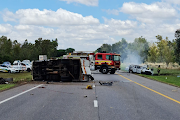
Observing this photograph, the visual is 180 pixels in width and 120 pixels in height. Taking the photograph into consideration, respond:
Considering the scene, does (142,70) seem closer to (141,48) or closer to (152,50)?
(152,50)

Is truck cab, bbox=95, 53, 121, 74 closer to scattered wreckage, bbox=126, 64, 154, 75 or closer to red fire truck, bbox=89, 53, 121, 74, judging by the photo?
red fire truck, bbox=89, 53, 121, 74

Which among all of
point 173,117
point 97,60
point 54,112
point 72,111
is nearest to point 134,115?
point 173,117

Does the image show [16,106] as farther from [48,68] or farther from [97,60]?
[97,60]

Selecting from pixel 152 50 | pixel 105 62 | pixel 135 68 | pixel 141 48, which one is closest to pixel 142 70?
pixel 135 68

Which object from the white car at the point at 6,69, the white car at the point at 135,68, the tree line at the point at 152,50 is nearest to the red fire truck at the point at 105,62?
the white car at the point at 135,68

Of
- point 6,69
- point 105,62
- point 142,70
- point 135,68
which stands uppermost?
point 105,62

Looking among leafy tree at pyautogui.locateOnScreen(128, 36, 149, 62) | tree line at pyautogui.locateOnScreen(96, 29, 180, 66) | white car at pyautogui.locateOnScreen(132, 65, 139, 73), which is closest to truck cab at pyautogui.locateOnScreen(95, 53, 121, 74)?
white car at pyautogui.locateOnScreen(132, 65, 139, 73)

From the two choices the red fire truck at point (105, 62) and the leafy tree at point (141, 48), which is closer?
the red fire truck at point (105, 62)

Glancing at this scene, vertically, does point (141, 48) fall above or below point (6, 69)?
above

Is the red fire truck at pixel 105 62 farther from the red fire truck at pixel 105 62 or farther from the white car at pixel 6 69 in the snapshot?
the white car at pixel 6 69

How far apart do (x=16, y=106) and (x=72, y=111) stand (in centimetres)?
221

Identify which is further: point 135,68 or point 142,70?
point 135,68

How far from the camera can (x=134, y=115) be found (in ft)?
26.3

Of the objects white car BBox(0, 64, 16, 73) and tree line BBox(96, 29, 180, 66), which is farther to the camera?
tree line BBox(96, 29, 180, 66)
